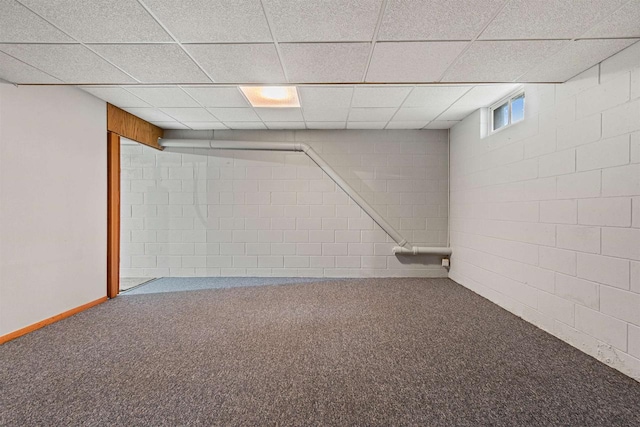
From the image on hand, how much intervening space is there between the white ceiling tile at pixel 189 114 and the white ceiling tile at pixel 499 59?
9.17ft

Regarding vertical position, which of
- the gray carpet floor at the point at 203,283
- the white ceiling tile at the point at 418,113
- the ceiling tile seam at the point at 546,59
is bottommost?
the gray carpet floor at the point at 203,283

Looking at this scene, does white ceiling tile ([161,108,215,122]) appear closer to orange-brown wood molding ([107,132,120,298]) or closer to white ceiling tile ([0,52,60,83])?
orange-brown wood molding ([107,132,120,298])

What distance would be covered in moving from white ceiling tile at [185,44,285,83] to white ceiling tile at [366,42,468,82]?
0.77 metres

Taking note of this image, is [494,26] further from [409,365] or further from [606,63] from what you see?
[409,365]

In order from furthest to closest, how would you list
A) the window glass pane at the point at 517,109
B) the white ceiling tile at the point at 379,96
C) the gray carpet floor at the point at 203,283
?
the gray carpet floor at the point at 203,283 → the window glass pane at the point at 517,109 → the white ceiling tile at the point at 379,96

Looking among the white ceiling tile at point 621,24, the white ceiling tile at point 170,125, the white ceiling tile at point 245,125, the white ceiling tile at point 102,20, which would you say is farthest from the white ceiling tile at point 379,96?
the white ceiling tile at point 170,125

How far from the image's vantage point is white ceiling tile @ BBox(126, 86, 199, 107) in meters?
2.96

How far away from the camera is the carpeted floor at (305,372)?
59.0 inches

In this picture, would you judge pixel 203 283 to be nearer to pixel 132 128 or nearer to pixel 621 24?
pixel 132 128

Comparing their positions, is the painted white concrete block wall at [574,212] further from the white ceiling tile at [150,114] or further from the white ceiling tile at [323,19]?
the white ceiling tile at [150,114]

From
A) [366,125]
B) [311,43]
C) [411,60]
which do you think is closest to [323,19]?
[311,43]

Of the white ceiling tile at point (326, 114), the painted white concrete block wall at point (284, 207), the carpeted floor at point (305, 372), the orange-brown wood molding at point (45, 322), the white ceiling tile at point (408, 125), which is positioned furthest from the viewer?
the painted white concrete block wall at point (284, 207)

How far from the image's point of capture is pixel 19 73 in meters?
2.34

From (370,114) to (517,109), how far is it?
157 cm
